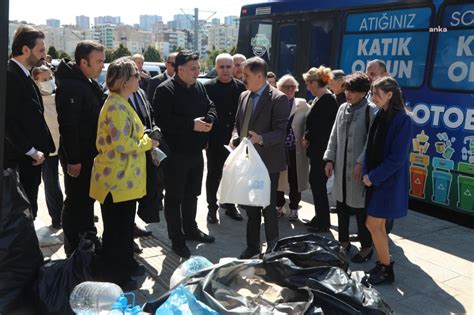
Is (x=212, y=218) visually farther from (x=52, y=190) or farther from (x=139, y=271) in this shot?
(x=52, y=190)

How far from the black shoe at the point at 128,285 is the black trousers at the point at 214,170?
1.97m

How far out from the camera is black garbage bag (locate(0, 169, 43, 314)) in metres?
3.20

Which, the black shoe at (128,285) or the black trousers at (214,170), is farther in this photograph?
the black trousers at (214,170)

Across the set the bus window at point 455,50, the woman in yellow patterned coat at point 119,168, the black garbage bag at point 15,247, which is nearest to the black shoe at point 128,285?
the woman in yellow patterned coat at point 119,168

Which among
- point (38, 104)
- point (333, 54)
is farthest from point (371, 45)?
point (38, 104)

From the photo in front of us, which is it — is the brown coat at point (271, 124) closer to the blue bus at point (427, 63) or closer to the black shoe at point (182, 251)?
the black shoe at point (182, 251)

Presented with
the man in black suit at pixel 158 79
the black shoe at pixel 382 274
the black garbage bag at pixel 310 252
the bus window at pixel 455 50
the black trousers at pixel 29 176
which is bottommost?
the black shoe at pixel 382 274

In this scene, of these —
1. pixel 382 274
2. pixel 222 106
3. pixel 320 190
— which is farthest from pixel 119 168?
pixel 320 190

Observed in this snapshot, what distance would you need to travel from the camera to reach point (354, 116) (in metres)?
4.37

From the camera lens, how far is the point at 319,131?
5258mm

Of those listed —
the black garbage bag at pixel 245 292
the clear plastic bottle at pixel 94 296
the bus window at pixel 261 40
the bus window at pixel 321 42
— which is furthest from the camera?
the bus window at pixel 261 40

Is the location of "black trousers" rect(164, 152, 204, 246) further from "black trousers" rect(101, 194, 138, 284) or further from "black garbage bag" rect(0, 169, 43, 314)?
"black garbage bag" rect(0, 169, 43, 314)

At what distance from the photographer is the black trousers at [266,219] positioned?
436 centimetres

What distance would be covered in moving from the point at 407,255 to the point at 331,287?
2.36 meters
